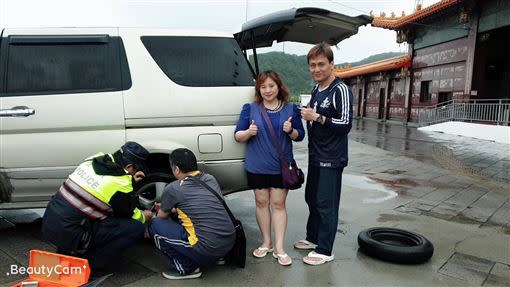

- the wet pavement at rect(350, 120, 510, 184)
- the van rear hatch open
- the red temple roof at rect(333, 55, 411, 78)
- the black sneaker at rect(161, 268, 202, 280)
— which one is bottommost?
the wet pavement at rect(350, 120, 510, 184)

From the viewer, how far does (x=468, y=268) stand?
3.61m

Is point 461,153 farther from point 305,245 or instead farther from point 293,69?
point 293,69

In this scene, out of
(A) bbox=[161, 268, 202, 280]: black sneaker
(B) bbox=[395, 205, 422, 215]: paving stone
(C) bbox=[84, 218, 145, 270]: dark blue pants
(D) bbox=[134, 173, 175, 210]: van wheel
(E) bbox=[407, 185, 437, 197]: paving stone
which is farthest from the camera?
(E) bbox=[407, 185, 437, 197]: paving stone

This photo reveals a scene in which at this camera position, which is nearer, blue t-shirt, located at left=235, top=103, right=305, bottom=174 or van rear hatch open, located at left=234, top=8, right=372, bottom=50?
blue t-shirt, located at left=235, top=103, right=305, bottom=174

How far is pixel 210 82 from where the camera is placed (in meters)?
3.80

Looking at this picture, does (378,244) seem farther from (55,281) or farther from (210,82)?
(55,281)

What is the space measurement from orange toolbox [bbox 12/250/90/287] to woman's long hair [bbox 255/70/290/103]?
192 centimetres

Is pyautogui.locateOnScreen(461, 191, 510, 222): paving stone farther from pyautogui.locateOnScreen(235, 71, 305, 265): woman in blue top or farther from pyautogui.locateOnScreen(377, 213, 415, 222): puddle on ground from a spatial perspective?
pyautogui.locateOnScreen(235, 71, 305, 265): woman in blue top

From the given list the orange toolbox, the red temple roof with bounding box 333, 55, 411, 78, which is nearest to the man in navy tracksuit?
the orange toolbox

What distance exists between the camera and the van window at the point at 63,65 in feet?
11.9

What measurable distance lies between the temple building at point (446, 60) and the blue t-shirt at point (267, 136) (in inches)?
491

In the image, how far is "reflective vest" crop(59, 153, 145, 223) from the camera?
2.93 meters

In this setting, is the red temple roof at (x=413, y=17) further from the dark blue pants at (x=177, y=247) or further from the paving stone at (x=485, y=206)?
the dark blue pants at (x=177, y=247)

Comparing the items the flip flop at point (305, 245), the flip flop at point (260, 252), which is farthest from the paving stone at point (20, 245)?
the flip flop at point (305, 245)
